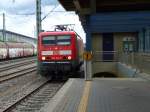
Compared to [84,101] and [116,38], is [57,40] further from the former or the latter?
[116,38]

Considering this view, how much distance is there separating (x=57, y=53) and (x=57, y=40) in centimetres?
85

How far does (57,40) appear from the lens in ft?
87.9

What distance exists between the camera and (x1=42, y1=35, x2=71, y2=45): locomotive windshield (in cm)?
2662

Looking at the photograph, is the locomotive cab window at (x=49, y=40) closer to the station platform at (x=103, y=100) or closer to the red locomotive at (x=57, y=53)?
the red locomotive at (x=57, y=53)

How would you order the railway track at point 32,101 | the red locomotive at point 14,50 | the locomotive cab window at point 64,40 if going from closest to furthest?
the railway track at point 32,101 < the locomotive cab window at point 64,40 < the red locomotive at point 14,50

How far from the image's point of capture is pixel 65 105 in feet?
40.9

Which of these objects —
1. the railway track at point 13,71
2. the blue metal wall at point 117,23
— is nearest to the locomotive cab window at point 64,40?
the railway track at point 13,71

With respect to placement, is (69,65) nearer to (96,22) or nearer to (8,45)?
(96,22)

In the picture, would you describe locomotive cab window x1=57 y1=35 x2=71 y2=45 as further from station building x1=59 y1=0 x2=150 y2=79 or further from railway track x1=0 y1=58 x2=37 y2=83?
railway track x1=0 y1=58 x2=37 y2=83

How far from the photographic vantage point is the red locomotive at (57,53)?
26234 millimetres

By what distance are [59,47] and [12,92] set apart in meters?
6.72

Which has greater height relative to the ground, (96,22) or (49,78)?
(96,22)

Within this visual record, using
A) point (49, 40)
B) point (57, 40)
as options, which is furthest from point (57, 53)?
point (49, 40)

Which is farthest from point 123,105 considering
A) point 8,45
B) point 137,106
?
point 8,45
